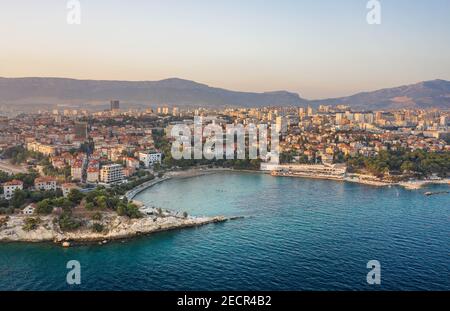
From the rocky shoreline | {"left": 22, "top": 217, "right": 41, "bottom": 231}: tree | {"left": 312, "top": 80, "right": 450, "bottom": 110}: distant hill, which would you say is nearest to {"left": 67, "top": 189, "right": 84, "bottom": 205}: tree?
the rocky shoreline

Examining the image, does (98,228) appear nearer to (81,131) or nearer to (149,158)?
(149,158)

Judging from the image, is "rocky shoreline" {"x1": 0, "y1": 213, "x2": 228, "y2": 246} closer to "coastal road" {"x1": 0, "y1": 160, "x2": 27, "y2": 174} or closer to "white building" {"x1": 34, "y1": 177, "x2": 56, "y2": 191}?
"white building" {"x1": 34, "y1": 177, "x2": 56, "y2": 191}

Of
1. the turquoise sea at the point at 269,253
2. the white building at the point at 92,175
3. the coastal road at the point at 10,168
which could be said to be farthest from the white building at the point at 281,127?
the turquoise sea at the point at 269,253

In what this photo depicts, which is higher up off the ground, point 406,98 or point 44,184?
point 406,98

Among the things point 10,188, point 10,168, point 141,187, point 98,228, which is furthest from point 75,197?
point 10,168
